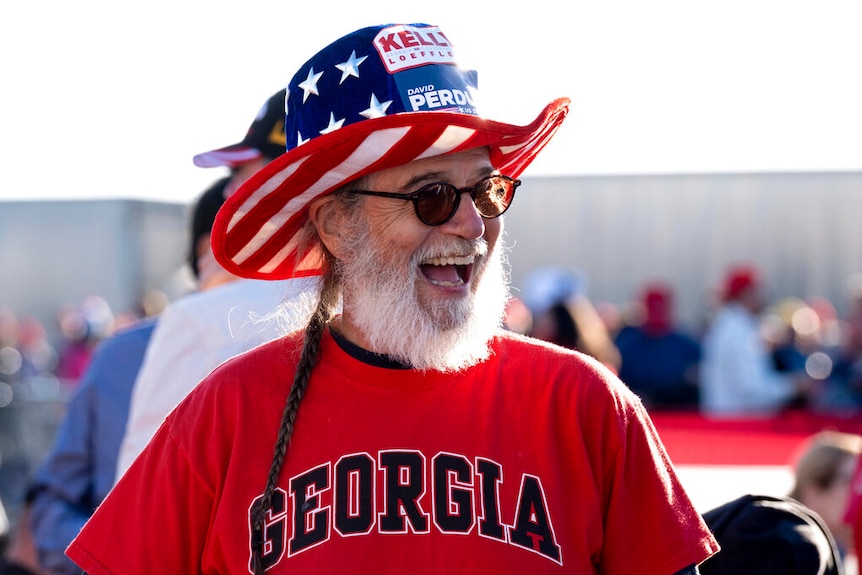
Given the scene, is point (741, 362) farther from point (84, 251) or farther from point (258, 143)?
point (84, 251)

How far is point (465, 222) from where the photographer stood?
217cm

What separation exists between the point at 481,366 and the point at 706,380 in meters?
9.17

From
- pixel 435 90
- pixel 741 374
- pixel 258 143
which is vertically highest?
pixel 435 90

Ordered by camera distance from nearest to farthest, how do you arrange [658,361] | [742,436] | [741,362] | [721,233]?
[742,436] < [741,362] < [658,361] < [721,233]

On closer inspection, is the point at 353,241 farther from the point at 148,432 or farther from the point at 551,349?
the point at 148,432

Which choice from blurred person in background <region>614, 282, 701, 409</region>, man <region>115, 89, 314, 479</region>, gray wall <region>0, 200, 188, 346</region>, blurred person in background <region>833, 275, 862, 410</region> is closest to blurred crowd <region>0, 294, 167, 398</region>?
gray wall <region>0, 200, 188, 346</region>

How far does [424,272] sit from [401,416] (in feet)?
1.02

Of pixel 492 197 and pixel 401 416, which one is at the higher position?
pixel 492 197

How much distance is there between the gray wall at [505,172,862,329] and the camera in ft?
48.1

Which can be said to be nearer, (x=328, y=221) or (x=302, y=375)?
(x=302, y=375)

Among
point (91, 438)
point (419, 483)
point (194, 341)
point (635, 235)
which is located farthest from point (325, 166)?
point (635, 235)

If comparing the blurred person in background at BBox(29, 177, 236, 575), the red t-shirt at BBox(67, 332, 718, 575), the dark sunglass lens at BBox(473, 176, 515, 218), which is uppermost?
the dark sunglass lens at BBox(473, 176, 515, 218)

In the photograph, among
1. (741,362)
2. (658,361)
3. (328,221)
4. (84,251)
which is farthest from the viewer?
(84,251)

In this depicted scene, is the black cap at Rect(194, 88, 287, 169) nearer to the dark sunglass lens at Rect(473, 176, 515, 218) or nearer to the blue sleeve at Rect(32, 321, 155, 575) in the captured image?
the blue sleeve at Rect(32, 321, 155, 575)
